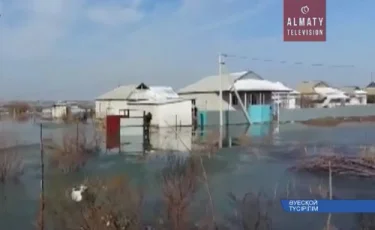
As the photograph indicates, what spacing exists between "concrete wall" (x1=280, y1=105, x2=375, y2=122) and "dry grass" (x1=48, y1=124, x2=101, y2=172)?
651 cm

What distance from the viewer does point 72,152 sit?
3932mm

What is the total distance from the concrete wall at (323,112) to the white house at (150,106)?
2.80 meters

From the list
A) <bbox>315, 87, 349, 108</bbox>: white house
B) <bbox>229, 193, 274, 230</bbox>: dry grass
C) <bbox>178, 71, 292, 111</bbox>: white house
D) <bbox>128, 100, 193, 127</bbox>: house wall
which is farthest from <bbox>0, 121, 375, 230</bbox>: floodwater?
<bbox>315, 87, 349, 108</bbox>: white house

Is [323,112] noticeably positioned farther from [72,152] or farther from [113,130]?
[72,152]

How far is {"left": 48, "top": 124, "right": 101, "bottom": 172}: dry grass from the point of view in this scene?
142 inches

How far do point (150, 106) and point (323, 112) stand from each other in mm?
4708

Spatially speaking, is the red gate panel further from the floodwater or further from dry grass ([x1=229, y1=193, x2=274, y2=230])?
dry grass ([x1=229, y1=193, x2=274, y2=230])

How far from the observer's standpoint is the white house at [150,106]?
331 inches

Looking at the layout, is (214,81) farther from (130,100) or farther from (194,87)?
(130,100)

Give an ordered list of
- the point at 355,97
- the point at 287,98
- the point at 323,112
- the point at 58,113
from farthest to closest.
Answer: the point at 355,97, the point at 287,98, the point at 323,112, the point at 58,113

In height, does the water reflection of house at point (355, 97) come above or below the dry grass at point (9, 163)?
above

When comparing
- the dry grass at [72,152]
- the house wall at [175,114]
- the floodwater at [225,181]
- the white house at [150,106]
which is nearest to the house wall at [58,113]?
the white house at [150,106]

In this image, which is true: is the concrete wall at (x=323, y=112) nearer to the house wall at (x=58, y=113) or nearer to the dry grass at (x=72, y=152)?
the house wall at (x=58, y=113)

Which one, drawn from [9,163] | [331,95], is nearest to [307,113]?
[331,95]
